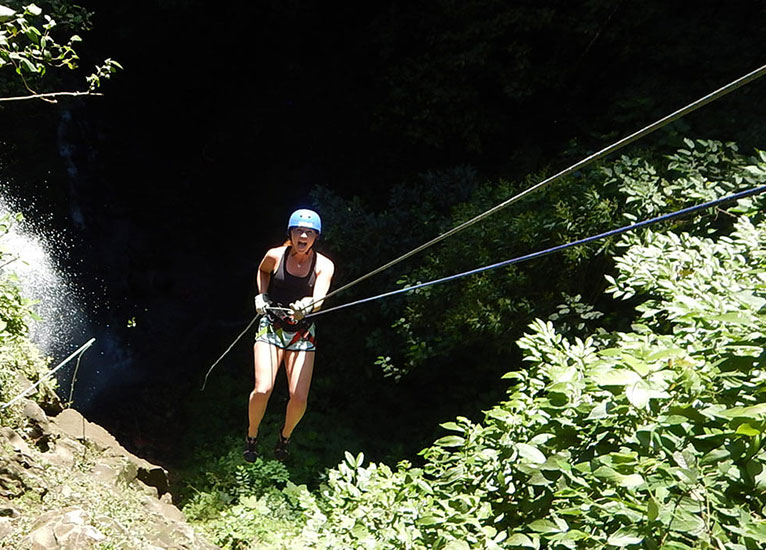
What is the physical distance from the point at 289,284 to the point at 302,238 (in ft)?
1.19

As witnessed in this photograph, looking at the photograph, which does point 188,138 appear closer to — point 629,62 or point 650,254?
point 629,62

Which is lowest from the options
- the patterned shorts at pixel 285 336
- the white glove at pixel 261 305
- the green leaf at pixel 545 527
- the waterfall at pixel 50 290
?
the waterfall at pixel 50 290

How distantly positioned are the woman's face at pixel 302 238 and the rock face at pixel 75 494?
6.81 ft

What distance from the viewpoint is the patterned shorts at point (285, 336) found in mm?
4492

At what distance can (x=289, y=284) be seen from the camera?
15.0 ft

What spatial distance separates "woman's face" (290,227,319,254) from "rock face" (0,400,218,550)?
208 cm

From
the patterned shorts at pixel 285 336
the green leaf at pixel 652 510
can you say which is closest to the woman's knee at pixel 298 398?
the patterned shorts at pixel 285 336

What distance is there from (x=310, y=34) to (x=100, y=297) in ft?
16.7

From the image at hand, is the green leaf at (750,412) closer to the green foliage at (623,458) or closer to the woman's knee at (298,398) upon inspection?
the green foliage at (623,458)

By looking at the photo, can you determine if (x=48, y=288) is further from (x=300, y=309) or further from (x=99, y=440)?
(x=300, y=309)

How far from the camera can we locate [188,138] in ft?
35.0

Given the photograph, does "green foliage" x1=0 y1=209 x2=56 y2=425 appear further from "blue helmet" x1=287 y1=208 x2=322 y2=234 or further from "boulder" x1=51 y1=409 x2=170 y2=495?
"blue helmet" x1=287 y1=208 x2=322 y2=234

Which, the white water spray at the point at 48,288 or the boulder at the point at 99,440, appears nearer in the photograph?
the boulder at the point at 99,440

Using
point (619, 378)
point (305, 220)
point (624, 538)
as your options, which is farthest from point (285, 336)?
point (624, 538)
